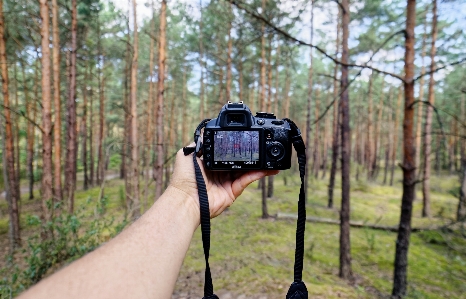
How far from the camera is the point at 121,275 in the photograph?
110cm

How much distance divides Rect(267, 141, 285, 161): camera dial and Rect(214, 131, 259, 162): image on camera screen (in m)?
0.12

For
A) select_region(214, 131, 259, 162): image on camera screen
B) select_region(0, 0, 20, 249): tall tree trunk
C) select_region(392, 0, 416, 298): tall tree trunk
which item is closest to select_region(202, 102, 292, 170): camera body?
select_region(214, 131, 259, 162): image on camera screen

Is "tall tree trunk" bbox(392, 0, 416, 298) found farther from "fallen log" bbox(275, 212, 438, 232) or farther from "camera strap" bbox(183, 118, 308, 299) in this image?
"fallen log" bbox(275, 212, 438, 232)

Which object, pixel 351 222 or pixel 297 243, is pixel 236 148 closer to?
pixel 297 243

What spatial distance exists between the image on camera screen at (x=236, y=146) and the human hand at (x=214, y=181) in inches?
6.4

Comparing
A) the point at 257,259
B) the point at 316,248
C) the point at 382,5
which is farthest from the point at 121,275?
the point at 382,5

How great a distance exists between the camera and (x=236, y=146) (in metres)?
2.11

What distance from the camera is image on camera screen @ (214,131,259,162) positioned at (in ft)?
6.76

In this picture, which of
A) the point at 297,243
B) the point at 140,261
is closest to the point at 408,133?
the point at 297,243

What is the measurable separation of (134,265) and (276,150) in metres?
1.41

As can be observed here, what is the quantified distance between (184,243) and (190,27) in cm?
1850

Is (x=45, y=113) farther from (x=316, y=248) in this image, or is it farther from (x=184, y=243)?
(x=316, y=248)

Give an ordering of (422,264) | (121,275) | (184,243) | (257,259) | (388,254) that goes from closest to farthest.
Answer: (121,275), (184,243), (257,259), (422,264), (388,254)

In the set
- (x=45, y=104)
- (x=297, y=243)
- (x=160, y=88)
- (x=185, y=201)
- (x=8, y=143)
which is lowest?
(x=297, y=243)
